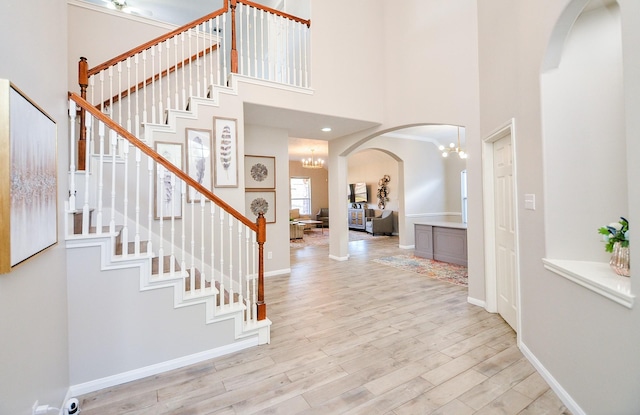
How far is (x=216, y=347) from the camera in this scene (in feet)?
8.01

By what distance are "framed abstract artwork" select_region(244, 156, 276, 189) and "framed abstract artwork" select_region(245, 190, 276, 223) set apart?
13 cm

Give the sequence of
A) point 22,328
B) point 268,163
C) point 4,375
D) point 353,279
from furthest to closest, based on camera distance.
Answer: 1. point 268,163
2. point 353,279
3. point 22,328
4. point 4,375

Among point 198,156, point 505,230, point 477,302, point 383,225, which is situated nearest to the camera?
point 505,230

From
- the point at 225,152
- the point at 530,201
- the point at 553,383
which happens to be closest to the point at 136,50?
the point at 225,152

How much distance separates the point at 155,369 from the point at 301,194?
11.3 m

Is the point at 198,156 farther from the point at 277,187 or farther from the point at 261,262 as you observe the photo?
the point at 277,187

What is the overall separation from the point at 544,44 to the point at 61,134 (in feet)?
11.4

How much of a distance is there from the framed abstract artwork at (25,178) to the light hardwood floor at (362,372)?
127 centimetres

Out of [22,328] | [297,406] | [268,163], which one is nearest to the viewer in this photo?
[22,328]

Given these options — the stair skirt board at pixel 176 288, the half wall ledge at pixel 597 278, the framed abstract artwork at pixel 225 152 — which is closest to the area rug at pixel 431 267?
the half wall ledge at pixel 597 278

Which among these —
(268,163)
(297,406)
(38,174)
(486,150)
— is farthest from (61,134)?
(486,150)

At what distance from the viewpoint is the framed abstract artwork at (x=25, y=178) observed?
113 cm

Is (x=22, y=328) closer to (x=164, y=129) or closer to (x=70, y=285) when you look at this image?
(x=70, y=285)

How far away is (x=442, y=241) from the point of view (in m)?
5.96
